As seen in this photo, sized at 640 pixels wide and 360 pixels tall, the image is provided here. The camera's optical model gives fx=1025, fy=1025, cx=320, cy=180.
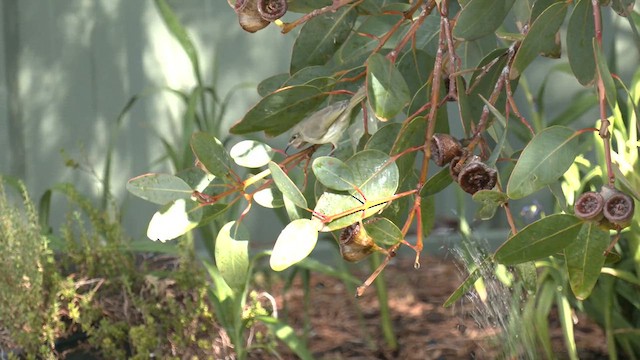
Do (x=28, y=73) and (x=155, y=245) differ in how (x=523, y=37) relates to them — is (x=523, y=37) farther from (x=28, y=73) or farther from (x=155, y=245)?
(x=28, y=73)

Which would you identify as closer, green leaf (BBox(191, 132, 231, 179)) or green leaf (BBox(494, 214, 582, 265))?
green leaf (BBox(494, 214, 582, 265))

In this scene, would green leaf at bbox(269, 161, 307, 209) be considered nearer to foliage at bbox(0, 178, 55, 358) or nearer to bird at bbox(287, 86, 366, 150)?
bird at bbox(287, 86, 366, 150)

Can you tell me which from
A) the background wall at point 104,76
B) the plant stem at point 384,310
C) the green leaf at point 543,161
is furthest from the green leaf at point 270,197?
the background wall at point 104,76

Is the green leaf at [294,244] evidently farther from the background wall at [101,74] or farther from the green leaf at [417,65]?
the background wall at [101,74]

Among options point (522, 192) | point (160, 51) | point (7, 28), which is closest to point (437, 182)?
point (522, 192)

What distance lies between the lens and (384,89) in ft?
3.85

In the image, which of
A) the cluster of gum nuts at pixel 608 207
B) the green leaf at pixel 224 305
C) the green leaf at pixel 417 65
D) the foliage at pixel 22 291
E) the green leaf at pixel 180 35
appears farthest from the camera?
the green leaf at pixel 180 35

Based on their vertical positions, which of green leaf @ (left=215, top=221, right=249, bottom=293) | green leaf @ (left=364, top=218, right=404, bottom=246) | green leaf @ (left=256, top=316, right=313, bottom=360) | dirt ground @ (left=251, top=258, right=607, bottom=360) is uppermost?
green leaf @ (left=364, top=218, right=404, bottom=246)

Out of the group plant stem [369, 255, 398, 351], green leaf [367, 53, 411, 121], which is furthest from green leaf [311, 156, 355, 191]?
plant stem [369, 255, 398, 351]

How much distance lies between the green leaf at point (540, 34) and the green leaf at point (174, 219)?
41 cm

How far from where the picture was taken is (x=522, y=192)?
1027 millimetres

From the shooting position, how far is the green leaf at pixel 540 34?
3.80ft

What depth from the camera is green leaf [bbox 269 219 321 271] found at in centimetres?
102

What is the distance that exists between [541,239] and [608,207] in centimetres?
11
